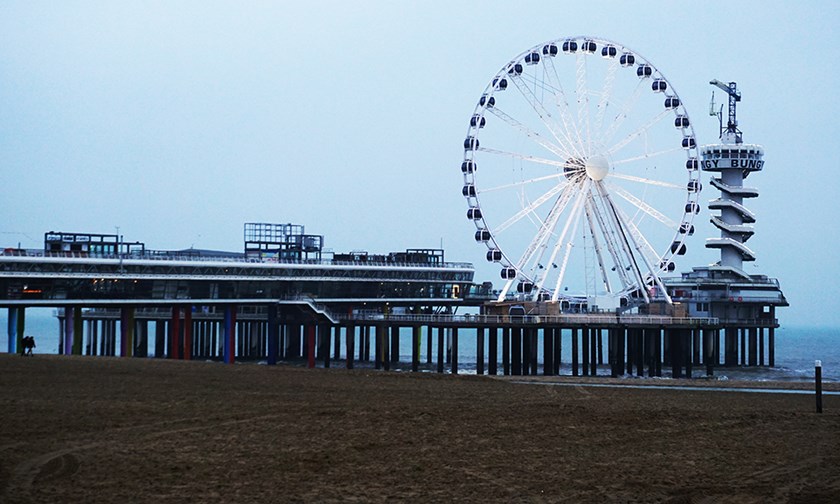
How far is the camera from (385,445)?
2444 centimetres

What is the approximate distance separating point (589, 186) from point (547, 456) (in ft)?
158

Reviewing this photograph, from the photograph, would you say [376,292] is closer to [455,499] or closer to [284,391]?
[284,391]

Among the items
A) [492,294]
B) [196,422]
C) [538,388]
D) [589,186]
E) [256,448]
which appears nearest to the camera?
[256,448]

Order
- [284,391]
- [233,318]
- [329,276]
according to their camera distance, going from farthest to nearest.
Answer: [329,276] → [233,318] → [284,391]

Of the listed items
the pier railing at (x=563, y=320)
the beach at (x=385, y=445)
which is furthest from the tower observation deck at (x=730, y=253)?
the beach at (x=385, y=445)

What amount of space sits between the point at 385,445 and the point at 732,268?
7675 cm

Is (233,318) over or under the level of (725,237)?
under

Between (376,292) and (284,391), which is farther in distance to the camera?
(376,292)

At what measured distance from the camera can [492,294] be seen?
98375 mm

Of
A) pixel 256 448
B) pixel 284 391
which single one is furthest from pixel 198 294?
pixel 256 448

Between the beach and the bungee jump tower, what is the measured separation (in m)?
54.6

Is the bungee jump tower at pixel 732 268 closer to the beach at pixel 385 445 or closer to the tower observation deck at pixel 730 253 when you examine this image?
the tower observation deck at pixel 730 253

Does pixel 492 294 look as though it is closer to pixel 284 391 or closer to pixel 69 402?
pixel 284 391

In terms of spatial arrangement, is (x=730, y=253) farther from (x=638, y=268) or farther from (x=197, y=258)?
(x=197, y=258)
